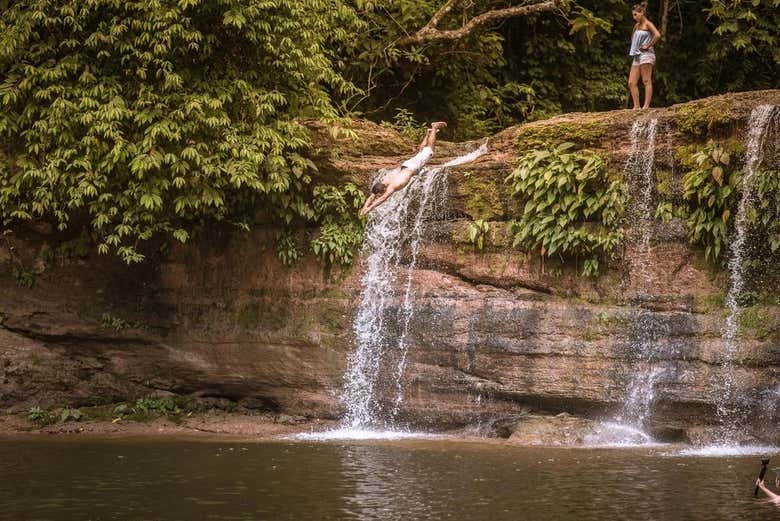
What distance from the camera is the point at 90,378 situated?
1594 cm

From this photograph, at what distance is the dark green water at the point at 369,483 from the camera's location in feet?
27.3

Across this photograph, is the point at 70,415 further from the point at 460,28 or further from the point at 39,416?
the point at 460,28

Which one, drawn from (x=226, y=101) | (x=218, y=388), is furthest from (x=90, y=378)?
(x=226, y=101)

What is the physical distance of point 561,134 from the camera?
1470 centimetres

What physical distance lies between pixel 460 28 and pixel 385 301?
6.77m

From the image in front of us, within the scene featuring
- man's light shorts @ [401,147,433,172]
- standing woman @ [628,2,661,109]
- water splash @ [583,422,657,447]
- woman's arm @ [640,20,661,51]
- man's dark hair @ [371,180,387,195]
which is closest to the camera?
water splash @ [583,422,657,447]

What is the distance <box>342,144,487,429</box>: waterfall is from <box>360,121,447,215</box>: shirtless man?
0.37m

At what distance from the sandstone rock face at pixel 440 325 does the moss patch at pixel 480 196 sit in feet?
0.07

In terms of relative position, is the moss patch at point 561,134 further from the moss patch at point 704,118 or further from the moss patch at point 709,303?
the moss patch at point 709,303

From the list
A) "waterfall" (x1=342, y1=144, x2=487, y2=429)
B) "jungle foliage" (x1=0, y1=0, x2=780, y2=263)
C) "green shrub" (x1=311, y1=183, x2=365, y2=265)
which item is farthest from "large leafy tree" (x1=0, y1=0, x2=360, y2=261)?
"waterfall" (x1=342, y1=144, x2=487, y2=429)

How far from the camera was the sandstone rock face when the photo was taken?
43.3 ft

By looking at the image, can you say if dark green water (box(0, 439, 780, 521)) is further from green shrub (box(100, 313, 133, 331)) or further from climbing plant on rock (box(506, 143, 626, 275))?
green shrub (box(100, 313, 133, 331))

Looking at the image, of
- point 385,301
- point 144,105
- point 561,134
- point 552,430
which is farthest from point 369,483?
point 144,105

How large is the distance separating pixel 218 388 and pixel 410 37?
803 cm
